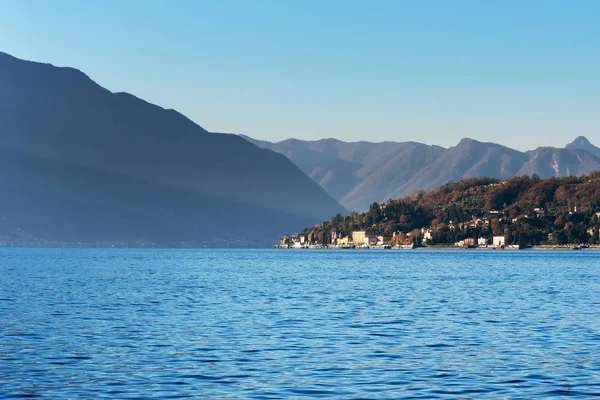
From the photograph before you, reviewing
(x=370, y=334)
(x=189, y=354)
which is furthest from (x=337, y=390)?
(x=370, y=334)

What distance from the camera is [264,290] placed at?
8494cm

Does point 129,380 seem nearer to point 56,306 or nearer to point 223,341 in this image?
point 223,341

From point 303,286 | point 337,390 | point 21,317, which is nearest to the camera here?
point 337,390

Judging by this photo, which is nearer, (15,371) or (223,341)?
(15,371)

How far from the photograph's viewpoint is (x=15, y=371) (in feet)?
115

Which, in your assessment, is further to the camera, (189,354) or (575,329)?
(575,329)

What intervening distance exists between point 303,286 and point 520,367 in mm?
56670

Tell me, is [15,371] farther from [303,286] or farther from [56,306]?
[303,286]

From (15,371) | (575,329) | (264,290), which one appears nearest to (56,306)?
(264,290)

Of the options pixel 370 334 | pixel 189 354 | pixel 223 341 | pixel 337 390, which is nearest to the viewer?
pixel 337 390

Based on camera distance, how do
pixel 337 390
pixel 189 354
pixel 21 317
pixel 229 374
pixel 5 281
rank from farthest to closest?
pixel 5 281 → pixel 21 317 → pixel 189 354 → pixel 229 374 → pixel 337 390

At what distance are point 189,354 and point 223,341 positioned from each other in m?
4.48

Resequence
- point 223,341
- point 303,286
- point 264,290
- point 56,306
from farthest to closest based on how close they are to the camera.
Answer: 1. point 303,286
2. point 264,290
3. point 56,306
4. point 223,341

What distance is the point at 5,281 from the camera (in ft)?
324
